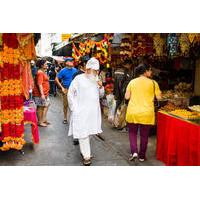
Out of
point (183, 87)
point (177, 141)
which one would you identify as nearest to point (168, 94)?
point (183, 87)

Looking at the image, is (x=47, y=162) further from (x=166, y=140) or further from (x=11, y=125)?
(x=166, y=140)

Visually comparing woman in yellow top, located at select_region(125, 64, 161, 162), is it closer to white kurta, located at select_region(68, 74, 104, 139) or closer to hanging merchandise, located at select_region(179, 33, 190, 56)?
white kurta, located at select_region(68, 74, 104, 139)

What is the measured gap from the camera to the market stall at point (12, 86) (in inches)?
233

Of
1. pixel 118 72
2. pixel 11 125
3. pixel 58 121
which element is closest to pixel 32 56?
pixel 11 125

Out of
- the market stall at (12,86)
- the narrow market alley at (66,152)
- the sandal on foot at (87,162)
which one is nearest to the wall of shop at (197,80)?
the narrow market alley at (66,152)

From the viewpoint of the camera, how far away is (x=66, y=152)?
22.6 ft

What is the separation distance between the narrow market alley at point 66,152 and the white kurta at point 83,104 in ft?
2.45

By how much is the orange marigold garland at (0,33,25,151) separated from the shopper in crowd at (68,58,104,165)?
3.51 feet

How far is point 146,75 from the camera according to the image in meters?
5.90

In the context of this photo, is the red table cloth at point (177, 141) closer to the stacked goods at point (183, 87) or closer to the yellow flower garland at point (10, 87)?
the yellow flower garland at point (10, 87)

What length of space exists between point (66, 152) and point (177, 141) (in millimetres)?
2410

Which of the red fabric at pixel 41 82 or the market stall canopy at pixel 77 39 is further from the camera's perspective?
the market stall canopy at pixel 77 39

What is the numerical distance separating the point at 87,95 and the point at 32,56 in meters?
1.55

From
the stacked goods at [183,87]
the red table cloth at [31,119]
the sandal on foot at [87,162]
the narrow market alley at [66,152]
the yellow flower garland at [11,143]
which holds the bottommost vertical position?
the narrow market alley at [66,152]
